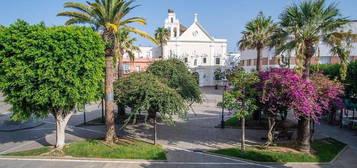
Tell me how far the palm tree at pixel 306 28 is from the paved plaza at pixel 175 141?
191 inches

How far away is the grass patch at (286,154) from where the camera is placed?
40.5 ft

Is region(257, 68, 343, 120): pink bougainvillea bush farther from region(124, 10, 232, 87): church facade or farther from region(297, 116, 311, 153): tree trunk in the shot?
region(124, 10, 232, 87): church facade

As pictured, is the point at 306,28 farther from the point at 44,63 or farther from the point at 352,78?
the point at 44,63

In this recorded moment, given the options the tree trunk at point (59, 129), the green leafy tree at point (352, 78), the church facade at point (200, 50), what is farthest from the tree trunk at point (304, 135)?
the church facade at point (200, 50)

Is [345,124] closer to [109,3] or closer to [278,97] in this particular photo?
[278,97]

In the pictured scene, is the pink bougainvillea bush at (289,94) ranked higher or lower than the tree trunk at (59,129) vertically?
higher

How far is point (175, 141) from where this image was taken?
16.2 meters

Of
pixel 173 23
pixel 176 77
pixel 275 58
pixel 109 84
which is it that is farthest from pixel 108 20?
pixel 173 23

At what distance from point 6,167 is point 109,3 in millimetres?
10306

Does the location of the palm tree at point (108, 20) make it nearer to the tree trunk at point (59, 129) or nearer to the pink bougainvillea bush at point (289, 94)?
the tree trunk at point (59, 129)

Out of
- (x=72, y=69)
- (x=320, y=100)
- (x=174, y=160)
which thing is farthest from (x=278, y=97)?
(x=72, y=69)

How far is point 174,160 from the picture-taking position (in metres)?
12.6

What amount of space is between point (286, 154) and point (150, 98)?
8.42 meters

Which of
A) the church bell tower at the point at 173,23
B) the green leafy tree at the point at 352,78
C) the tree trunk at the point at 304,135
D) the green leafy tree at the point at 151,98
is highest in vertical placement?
the church bell tower at the point at 173,23
